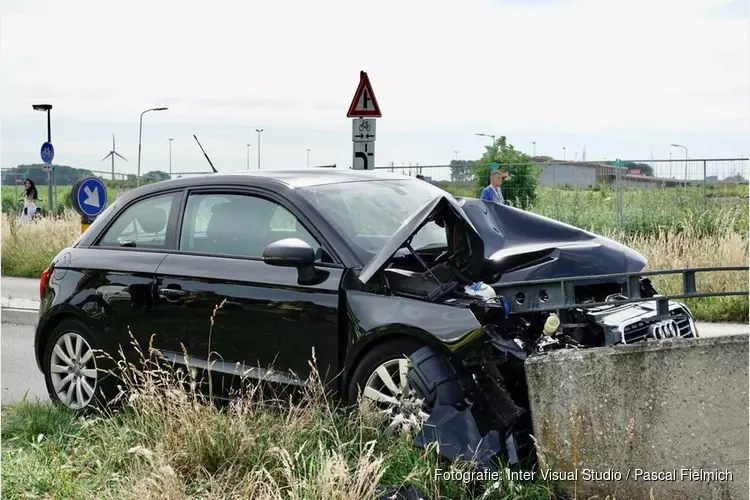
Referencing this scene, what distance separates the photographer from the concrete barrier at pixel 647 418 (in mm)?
4066

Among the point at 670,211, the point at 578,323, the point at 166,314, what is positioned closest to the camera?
the point at 578,323

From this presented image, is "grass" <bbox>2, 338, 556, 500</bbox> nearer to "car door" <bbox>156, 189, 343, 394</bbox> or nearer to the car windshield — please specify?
"car door" <bbox>156, 189, 343, 394</bbox>

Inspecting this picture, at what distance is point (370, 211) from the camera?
19.0ft

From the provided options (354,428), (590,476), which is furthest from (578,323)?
(354,428)

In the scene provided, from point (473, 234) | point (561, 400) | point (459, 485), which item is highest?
point (473, 234)

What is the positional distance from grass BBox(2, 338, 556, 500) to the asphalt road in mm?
1997

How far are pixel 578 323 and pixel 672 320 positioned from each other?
65 cm

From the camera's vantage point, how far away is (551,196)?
60.4ft

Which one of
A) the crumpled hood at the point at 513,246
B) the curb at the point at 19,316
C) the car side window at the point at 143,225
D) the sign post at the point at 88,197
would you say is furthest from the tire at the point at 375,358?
the sign post at the point at 88,197

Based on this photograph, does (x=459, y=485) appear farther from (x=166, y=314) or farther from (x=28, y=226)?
(x=28, y=226)

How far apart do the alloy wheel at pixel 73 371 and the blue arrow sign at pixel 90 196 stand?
8.23 metres

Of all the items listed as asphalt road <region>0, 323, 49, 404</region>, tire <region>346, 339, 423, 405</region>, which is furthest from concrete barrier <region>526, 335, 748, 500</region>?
asphalt road <region>0, 323, 49, 404</region>

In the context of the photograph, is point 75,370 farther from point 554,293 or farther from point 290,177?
point 554,293

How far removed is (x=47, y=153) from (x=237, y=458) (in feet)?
68.3
